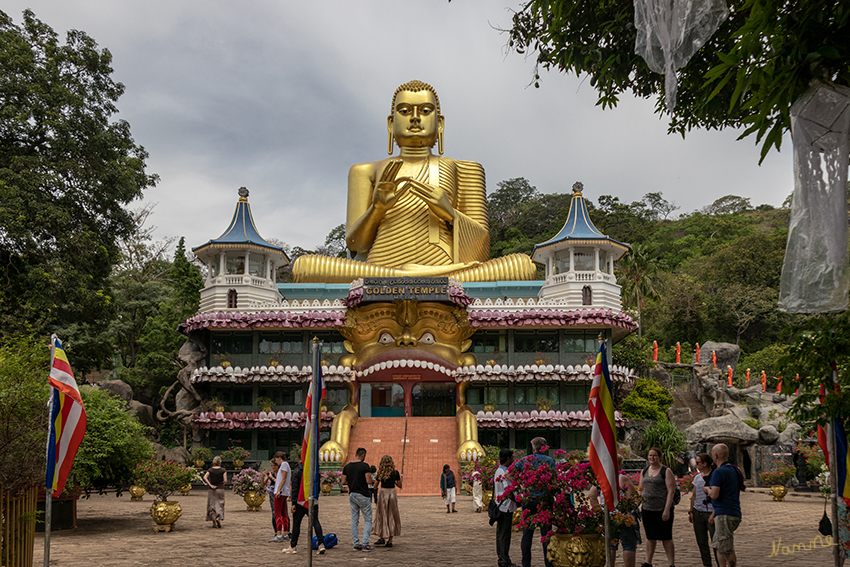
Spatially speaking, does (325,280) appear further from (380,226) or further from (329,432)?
(329,432)

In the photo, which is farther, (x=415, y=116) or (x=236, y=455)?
(x=415, y=116)

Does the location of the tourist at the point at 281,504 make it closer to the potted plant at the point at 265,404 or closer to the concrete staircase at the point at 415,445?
the concrete staircase at the point at 415,445

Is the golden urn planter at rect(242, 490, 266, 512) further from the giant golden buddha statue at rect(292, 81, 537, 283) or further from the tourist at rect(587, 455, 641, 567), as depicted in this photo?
the giant golden buddha statue at rect(292, 81, 537, 283)

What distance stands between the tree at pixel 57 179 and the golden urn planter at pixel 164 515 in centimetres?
837

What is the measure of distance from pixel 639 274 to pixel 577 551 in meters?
37.7

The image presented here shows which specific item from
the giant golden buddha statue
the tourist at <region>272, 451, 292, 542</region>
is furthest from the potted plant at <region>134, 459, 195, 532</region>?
the giant golden buddha statue

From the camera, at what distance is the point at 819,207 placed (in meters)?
5.21

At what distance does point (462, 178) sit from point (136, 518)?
23.0 meters

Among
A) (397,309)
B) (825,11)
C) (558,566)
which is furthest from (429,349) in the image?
(825,11)

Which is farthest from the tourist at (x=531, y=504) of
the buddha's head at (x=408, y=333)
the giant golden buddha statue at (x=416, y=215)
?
the giant golden buddha statue at (x=416, y=215)

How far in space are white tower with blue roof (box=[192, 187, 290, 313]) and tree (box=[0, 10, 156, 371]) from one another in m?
7.76

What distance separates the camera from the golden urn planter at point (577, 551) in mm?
8672

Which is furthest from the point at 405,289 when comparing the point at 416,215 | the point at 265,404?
the point at 265,404

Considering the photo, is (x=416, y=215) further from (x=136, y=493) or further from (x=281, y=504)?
(x=281, y=504)
